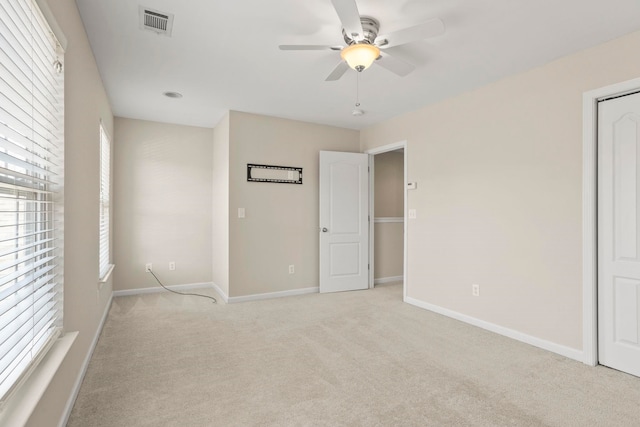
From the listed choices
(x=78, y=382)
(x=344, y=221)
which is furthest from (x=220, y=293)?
(x=78, y=382)

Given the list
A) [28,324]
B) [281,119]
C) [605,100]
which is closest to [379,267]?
[281,119]

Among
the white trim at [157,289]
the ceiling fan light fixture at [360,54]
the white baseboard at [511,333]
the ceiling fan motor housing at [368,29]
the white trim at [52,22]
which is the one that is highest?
the ceiling fan motor housing at [368,29]

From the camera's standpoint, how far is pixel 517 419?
1.94 m

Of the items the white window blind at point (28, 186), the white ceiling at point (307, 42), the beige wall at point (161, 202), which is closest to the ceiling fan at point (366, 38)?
the white ceiling at point (307, 42)

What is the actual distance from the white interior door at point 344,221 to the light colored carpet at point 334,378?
1.32 metres

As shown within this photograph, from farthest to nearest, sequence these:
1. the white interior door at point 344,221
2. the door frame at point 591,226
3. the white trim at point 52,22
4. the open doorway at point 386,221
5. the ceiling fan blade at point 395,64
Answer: the open doorway at point 386,221 → the white interior door at point 344,221 → the door frame at point 591,226 → the ceiling fan blade at point 395,64 → the white trim at point 52,22

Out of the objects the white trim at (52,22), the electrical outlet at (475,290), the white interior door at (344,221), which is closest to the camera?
the white trim at (52,22)

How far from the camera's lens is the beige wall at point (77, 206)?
1.83 meters

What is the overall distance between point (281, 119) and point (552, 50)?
3.11 metres

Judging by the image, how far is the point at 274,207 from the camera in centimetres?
470

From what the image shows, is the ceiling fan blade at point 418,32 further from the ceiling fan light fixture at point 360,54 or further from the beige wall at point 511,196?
the beige wall at point 511,196

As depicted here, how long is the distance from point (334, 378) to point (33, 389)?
1676 mm

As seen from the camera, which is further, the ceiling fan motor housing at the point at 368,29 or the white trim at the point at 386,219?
the white trim at the point at 386,219

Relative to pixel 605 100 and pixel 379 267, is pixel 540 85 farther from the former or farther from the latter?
pixel 379 267
